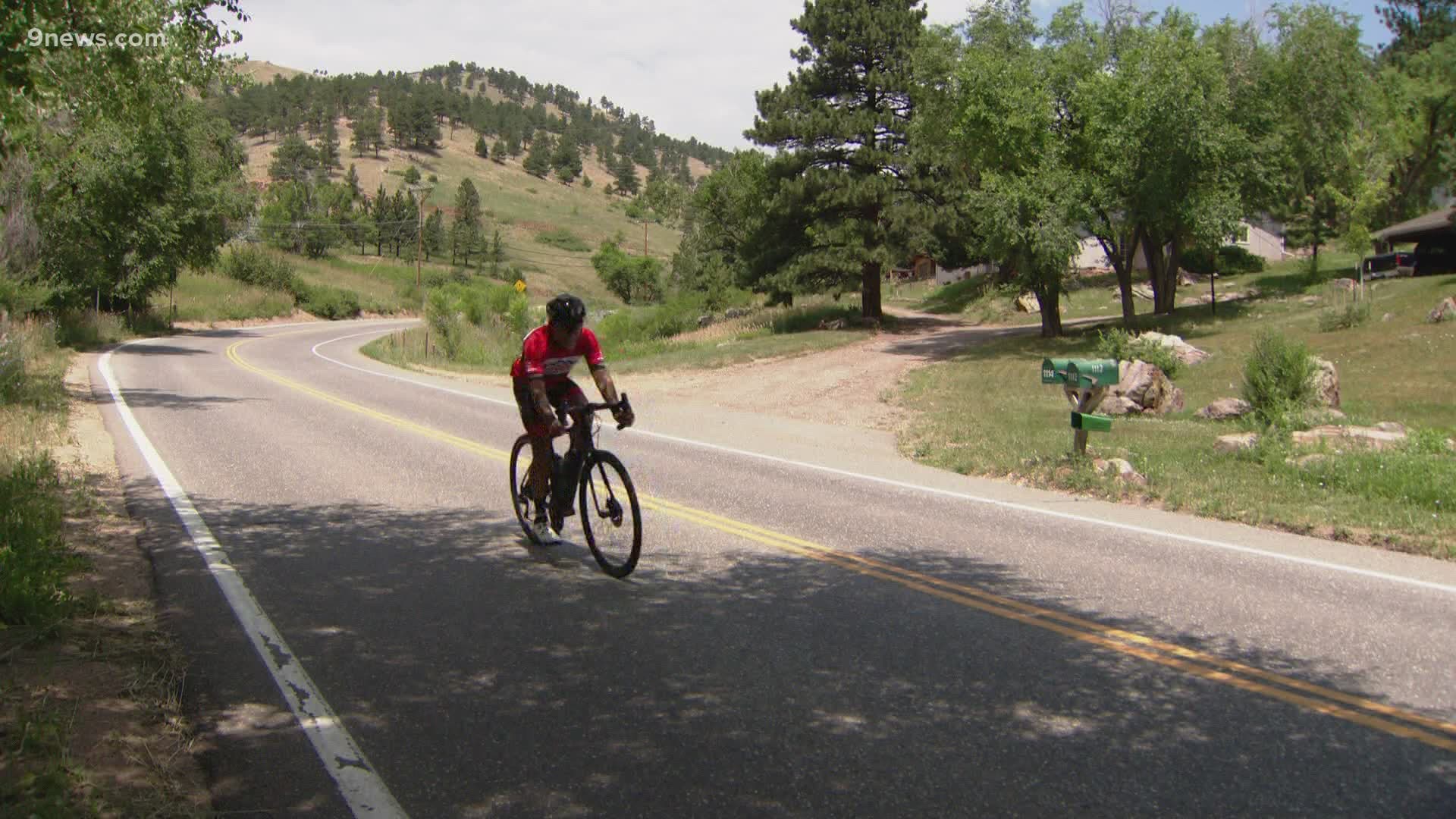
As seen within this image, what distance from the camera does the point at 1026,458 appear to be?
488 inches

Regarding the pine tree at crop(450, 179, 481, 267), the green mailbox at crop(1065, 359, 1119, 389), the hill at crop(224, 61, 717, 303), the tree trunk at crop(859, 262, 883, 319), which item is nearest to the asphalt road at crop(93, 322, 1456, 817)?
the green mailbox at crop(1065, 359, 1119, 389)

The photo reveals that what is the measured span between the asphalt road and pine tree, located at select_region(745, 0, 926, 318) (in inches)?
1134

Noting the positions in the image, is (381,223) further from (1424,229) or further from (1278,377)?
(1278,377)

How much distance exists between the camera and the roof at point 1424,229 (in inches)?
1692

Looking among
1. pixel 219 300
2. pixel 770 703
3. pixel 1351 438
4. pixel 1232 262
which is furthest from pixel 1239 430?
pixel 219 300

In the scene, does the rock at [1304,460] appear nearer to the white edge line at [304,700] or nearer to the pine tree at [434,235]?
the white edge line at [304,700]

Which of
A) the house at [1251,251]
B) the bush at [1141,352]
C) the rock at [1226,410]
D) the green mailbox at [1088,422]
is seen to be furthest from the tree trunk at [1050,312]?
the house at [1251,251]

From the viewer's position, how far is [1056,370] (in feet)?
38.3

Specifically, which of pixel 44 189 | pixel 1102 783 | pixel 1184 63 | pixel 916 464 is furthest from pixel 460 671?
pixel 44 189

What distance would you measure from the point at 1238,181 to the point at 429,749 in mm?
33775

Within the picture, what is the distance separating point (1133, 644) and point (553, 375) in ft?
13.6

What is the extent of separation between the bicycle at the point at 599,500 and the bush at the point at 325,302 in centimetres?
6833

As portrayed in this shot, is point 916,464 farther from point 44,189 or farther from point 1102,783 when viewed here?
point 44,189

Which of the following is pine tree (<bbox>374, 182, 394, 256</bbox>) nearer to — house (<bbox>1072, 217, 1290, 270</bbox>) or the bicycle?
house (<bbox>1072, 217, 1290, 270</bbox>)
